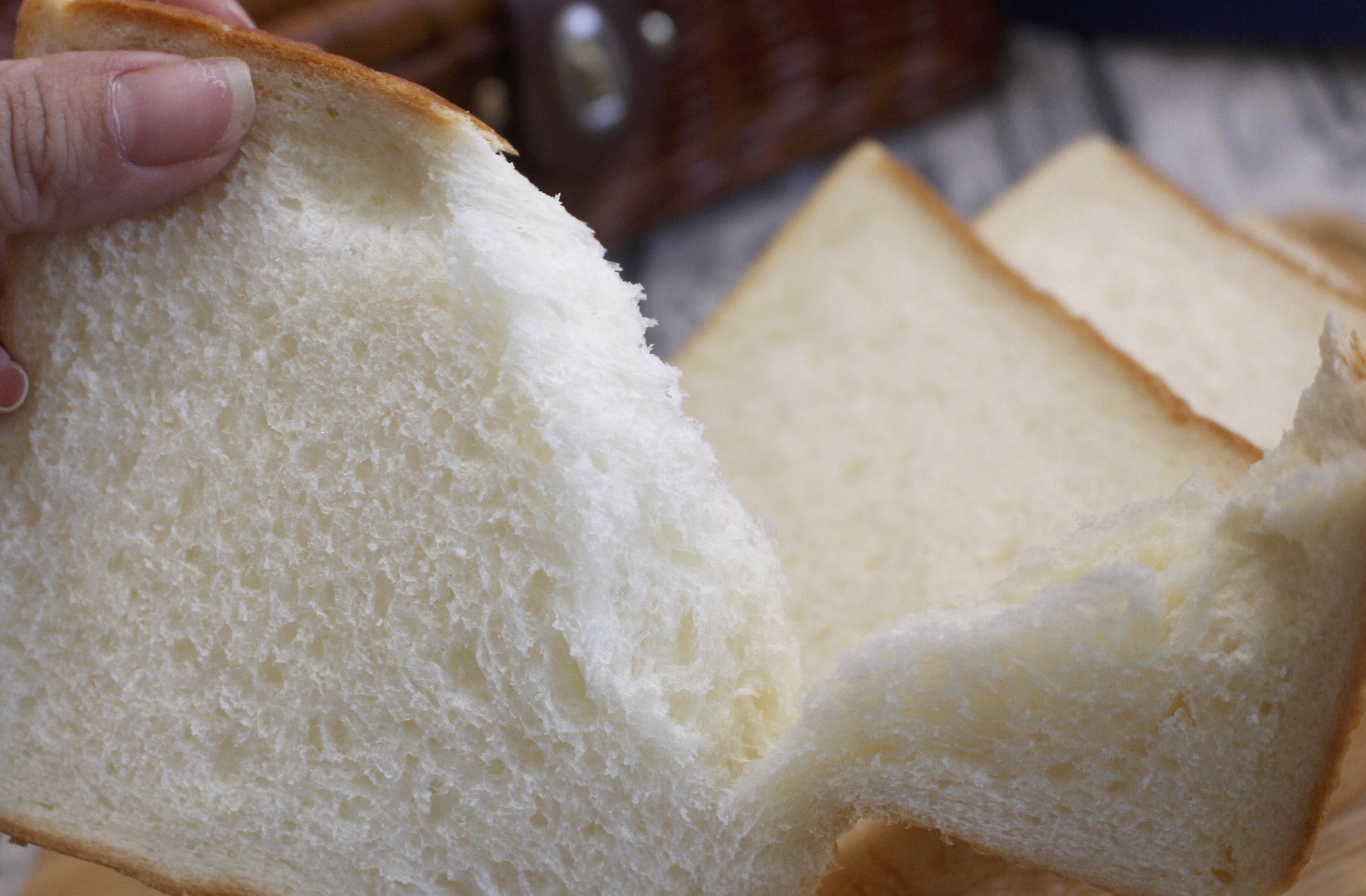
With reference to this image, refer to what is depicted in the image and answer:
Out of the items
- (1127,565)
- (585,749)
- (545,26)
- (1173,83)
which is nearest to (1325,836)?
(1127,565)

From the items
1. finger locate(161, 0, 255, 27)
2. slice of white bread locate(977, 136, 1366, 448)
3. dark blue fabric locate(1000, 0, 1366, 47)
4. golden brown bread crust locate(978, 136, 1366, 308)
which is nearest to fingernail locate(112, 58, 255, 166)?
finger locate(161, 0, 255, 27)

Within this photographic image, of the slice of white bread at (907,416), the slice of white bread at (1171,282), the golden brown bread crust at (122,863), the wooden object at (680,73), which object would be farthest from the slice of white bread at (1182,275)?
the golden brown bread crust at (122,863)

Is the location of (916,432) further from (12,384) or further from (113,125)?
(12,384)

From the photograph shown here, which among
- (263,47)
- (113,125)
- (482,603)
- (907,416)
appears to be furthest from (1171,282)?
(113,125)

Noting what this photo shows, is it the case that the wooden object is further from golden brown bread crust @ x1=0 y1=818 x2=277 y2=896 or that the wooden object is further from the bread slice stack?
golden brown bread crust @ x1=0 y1=818 x2=277 y2=896

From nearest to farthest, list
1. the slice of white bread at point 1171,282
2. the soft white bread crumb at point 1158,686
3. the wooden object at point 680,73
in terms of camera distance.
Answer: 1. the soft white bread crumb at point 1158,686
2. the slice of white bread at point 1171,282
3. the wooden object at point 680,73

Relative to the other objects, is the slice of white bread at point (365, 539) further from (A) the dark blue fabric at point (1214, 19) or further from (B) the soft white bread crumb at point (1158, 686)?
(A) the dark blue fabric at point (1214, 19)
